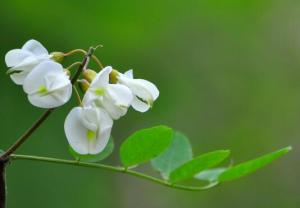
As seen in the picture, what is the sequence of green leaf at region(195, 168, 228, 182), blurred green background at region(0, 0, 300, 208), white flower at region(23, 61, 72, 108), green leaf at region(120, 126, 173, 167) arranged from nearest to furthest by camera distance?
white flower at region(23, 61, 72, 108) < green leaf at region(120, 126, 173, 167) < green leaf at region(195, 168, 228, 182) < blurred green background at region(0, 0, 300, 208)

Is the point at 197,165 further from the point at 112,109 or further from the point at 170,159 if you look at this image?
the point at 112,109

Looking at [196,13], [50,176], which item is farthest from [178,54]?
[50,176]

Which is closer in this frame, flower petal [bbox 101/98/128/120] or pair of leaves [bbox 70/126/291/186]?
flower petal [bbox 101/98/128/120]

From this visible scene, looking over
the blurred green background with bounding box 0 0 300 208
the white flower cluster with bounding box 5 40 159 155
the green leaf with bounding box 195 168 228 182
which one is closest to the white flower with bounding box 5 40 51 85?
the white flower cluster with bounding box 5 40 159 155

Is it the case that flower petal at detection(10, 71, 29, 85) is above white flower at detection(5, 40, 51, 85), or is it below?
below

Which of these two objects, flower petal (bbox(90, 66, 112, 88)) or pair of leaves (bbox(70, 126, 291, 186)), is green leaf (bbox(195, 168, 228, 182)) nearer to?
pair of leaves (bbox(70, 126, 291, 186))

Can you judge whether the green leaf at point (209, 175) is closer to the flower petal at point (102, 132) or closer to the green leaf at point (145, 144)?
the green leaf at point (145, 144)

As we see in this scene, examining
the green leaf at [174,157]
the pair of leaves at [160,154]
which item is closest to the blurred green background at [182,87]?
the green leaf at [174,157]
